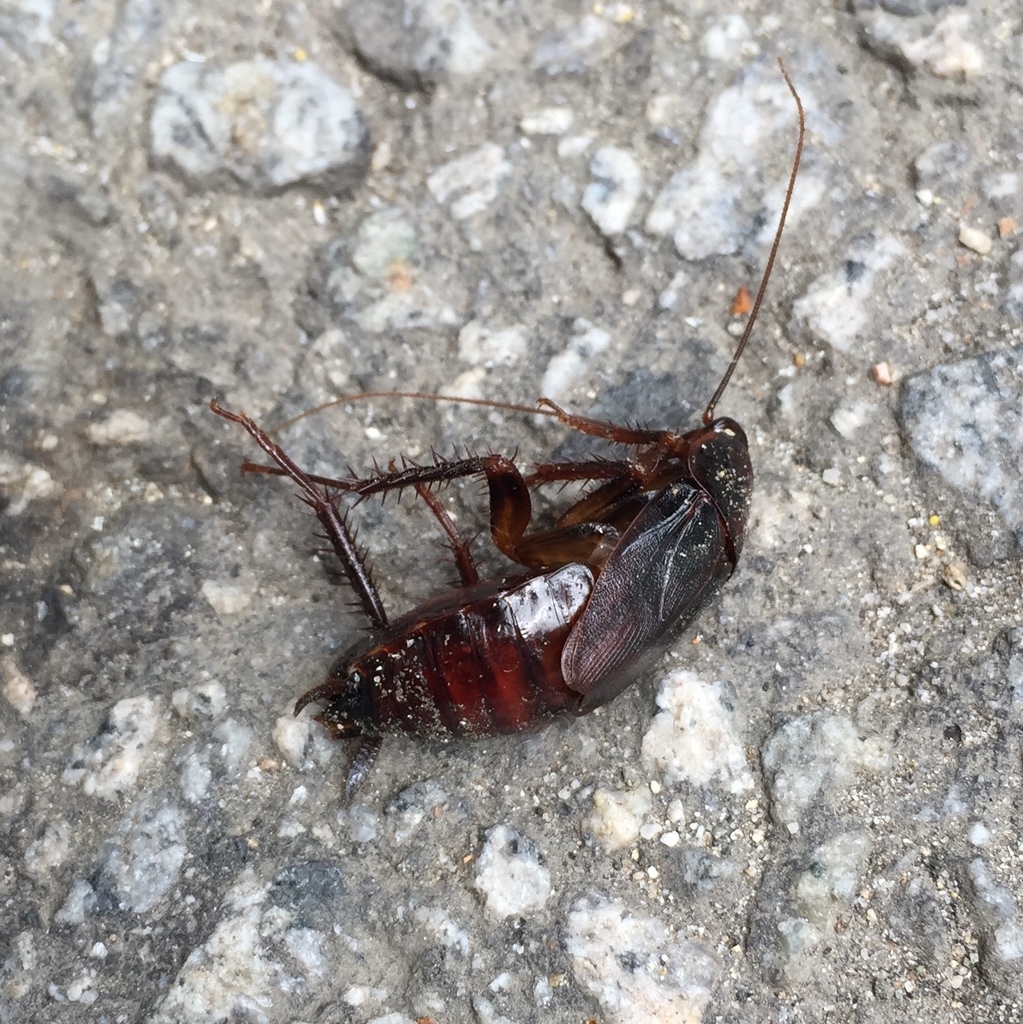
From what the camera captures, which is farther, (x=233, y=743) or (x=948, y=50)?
(x=948, y=50)

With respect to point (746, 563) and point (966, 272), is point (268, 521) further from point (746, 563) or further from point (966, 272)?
point (966, 272)

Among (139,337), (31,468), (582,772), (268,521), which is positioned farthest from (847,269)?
(31,468)

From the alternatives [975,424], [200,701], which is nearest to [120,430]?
[200,701]

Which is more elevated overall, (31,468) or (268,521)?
(31,468)

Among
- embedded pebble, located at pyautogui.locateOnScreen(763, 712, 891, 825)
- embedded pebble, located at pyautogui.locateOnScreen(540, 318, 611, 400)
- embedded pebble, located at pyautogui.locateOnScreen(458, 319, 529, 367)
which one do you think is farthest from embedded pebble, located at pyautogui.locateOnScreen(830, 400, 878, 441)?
embedded pebble, located at pyautogui.locateOnScreen(458, 319, 529, 367)

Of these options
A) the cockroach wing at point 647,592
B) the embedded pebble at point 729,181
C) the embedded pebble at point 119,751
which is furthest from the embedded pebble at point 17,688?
the embedded pebble at point 729,181

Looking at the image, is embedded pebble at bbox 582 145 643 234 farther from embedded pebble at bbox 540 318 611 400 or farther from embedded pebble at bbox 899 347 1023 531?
embedded pebble at bbox 899 347 1023 531

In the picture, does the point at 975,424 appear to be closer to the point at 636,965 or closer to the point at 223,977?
the point at 636,965
